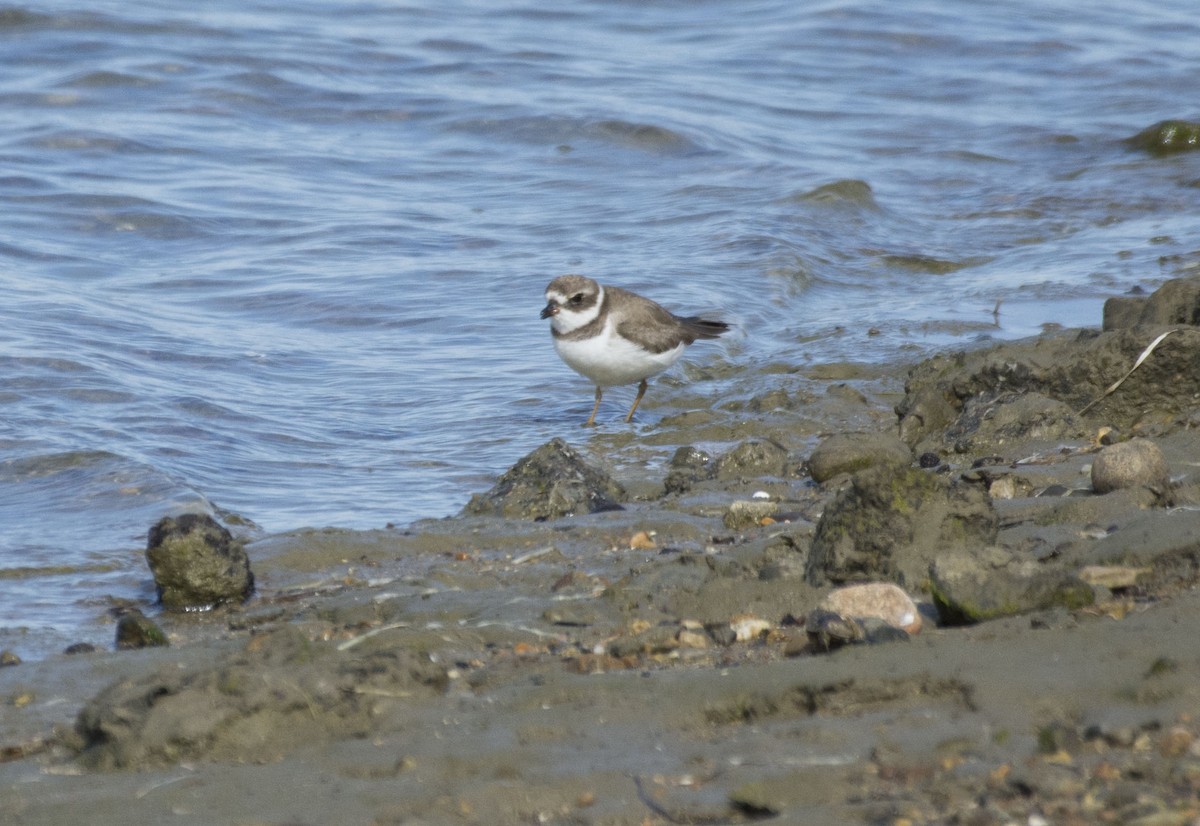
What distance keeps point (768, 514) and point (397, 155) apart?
9.90m

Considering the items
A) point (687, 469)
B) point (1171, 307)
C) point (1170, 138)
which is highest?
point (1170, 138)

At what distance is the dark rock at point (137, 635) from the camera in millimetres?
4508

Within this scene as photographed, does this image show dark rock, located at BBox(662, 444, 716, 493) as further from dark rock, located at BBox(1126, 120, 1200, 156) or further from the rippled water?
dark rock, located at BBox(1126, 120, 1200, 156)

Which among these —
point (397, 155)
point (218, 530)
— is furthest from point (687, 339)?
point (397, 155)

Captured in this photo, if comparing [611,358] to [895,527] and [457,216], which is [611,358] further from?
[457,216]

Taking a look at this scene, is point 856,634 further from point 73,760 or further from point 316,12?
point 316,12

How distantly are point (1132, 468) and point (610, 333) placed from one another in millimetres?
3802

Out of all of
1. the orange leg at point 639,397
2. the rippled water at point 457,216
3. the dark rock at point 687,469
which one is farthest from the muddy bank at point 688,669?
the orange leg at point 639,397

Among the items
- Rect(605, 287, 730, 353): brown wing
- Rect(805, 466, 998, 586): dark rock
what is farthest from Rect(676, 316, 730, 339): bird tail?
Rect(805, 466, 998, 586): dark rock

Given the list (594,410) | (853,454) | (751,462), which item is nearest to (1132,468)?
(853,454)

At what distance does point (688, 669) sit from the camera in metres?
3.55

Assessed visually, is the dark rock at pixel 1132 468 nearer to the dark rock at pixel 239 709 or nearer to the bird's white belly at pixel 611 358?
the dark rock at pixel 239 709

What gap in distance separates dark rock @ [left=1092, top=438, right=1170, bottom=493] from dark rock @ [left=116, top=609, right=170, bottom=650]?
3.13 meters

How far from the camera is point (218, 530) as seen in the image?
16.5 feet
